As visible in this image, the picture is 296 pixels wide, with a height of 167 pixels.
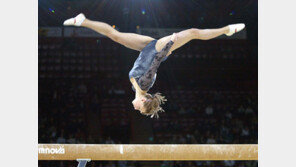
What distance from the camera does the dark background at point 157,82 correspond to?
9719 mm

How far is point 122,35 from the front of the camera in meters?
4.61

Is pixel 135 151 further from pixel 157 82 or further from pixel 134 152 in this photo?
pixel 157 82

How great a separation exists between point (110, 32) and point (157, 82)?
6387 mm

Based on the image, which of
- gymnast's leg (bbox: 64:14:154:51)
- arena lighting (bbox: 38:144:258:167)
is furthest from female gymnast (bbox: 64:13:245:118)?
arena lighting (bbox: 38:144:258:167)

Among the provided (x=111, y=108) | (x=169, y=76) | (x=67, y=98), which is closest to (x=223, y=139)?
(x=169, y=76)

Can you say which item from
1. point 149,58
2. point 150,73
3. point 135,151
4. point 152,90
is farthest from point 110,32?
point 152,90

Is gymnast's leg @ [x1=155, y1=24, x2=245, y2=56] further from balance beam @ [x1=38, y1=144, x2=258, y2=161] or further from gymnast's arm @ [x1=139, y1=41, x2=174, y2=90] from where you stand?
balance beam @ [x1=38, y1=144, x2=258, y2=161]

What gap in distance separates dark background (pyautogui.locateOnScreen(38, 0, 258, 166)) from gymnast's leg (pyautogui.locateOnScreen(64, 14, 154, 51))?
5097 mm

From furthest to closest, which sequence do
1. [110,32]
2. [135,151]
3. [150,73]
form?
[135,151]
[110,32]
[150,73]

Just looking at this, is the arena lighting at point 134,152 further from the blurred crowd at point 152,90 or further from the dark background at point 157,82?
the blurred crowd at point 152,90

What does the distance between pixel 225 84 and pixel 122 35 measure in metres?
7.30

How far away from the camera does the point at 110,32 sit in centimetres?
455

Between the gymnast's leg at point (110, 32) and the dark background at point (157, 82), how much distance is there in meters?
5.10

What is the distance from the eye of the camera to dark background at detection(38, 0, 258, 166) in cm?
972
